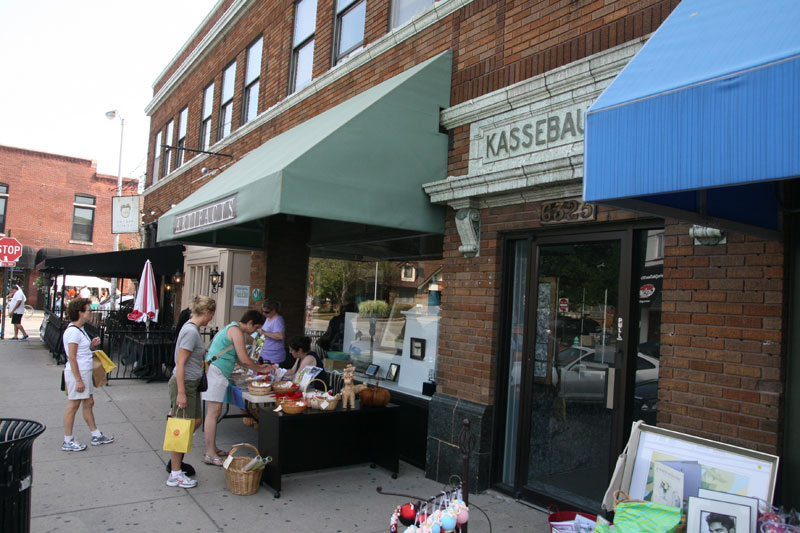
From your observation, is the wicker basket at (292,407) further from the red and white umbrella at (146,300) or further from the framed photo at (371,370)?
the red and white umbrella at (146,300)

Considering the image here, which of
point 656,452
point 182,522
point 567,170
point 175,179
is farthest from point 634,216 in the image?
point 175,179

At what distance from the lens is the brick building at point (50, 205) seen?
108 feet

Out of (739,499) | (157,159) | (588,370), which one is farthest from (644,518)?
(157,159)

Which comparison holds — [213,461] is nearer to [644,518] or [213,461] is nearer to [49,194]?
[644,518]

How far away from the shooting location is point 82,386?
651cm

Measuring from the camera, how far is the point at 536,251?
5512mm

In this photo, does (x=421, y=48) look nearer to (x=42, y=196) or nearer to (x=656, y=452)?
(x=656, y=452)

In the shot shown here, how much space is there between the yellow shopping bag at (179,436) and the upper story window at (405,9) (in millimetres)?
5349

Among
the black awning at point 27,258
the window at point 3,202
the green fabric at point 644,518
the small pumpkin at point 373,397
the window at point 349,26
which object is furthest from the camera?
the window at point 3,202

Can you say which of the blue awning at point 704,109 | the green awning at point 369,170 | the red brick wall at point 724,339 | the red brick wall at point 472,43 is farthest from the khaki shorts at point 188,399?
the blue awning at point 704,109

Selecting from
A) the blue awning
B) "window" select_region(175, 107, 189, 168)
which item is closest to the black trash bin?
the blue awning

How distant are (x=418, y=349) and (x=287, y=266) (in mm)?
3899

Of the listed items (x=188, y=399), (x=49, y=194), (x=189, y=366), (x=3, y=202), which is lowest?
(x=188, y=399)

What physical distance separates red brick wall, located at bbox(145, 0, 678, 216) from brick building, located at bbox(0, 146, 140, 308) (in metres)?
27.3
